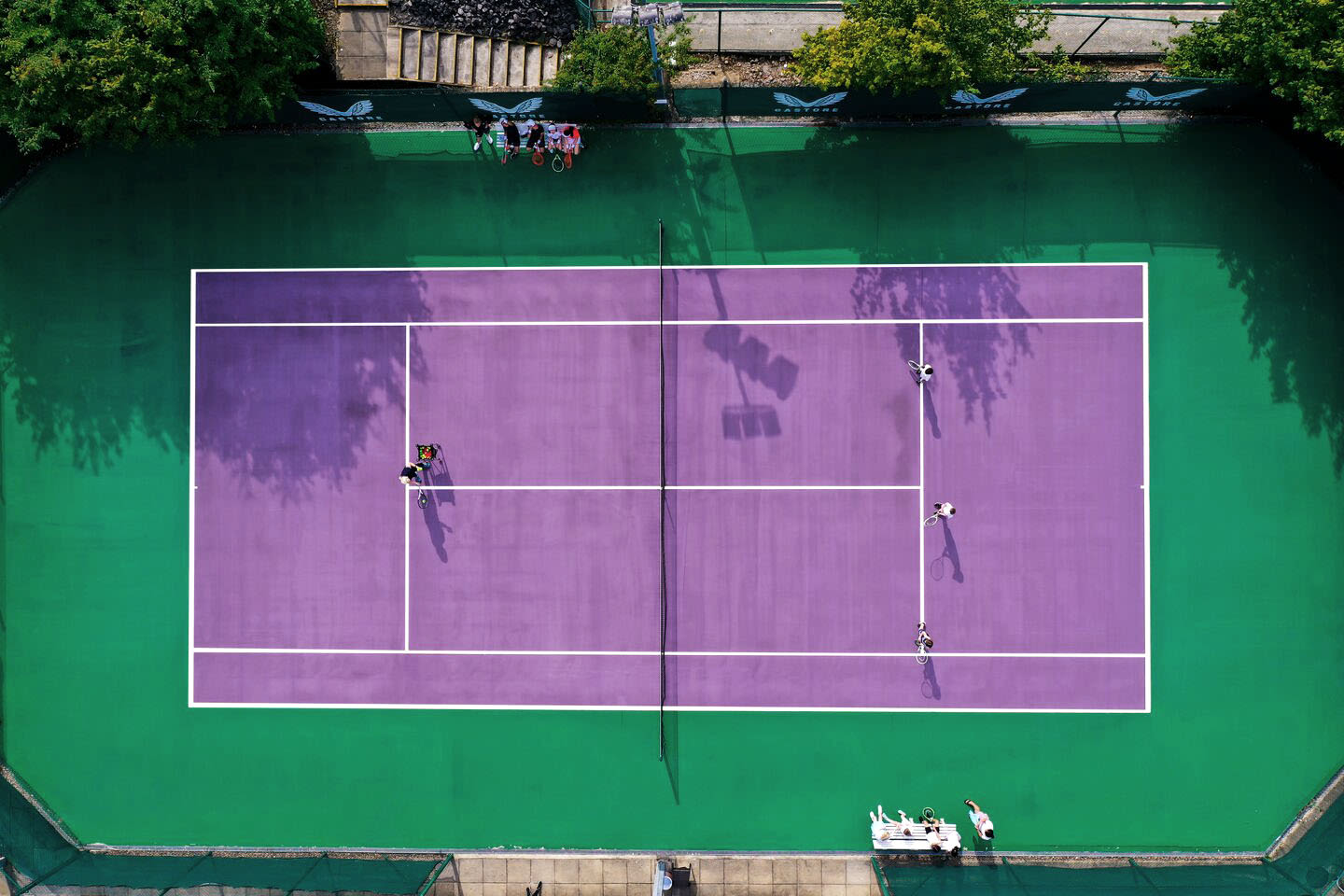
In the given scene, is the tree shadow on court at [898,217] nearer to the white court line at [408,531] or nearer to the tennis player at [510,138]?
the tennis player at [510,138]

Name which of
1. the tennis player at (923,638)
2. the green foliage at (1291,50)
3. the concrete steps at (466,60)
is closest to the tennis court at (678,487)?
the tennis player at (923,638)

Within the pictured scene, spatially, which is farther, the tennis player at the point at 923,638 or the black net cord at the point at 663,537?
the black net cord at the point at 663,537

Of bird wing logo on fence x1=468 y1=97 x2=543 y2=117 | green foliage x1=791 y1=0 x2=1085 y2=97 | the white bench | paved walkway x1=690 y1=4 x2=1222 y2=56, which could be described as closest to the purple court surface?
the white bench

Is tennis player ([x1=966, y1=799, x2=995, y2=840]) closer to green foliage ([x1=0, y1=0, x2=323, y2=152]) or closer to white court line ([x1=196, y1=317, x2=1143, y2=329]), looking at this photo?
white court line ([x1=196, y1=317, x2=1143, y2=329])

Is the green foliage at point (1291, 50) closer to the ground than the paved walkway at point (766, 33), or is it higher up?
closer to the ground

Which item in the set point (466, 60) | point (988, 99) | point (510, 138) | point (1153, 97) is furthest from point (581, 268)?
point (1153, 97)

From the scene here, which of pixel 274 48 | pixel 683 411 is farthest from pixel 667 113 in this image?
pixel 274 48

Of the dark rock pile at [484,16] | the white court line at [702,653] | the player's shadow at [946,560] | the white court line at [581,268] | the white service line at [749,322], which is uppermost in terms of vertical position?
the dark rock pile at [484,16]

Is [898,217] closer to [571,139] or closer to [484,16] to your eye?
[571,139]
